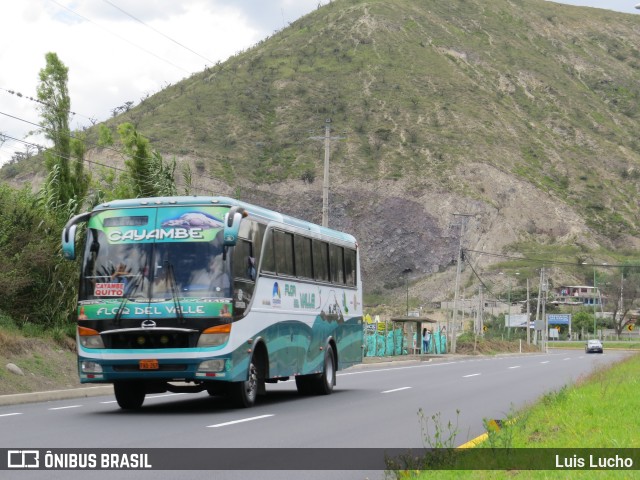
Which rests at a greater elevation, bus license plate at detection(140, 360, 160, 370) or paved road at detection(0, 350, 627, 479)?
bus license plate at detection(140, 360, 160, 370)

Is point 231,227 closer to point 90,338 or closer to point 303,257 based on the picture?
point 90,338

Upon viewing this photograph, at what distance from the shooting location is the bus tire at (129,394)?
19.4 metres

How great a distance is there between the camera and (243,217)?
18859mm

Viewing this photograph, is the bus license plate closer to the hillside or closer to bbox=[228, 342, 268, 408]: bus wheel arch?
bbox=[228, 342, 268, 408]: bus wheel arch

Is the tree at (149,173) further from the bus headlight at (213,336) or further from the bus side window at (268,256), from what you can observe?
the bus headlight at (213,336)

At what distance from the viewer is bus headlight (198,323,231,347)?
59.2 ft

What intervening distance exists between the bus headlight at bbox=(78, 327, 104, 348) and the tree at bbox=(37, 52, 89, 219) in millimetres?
12986

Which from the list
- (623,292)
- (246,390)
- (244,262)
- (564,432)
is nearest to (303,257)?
(244,262)

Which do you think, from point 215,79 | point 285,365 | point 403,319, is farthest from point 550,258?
point 285,365

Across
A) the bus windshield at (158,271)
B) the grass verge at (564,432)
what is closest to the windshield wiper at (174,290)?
the bus windshield at (158,271)

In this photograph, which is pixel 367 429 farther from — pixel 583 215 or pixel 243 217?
pixel 583 215

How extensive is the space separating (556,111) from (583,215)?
100ft

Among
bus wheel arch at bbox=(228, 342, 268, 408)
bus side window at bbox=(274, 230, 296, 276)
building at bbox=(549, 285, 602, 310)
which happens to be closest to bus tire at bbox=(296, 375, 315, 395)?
bus side window at bbox=(274, 230, 296, 276)

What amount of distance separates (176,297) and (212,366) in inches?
50.3
